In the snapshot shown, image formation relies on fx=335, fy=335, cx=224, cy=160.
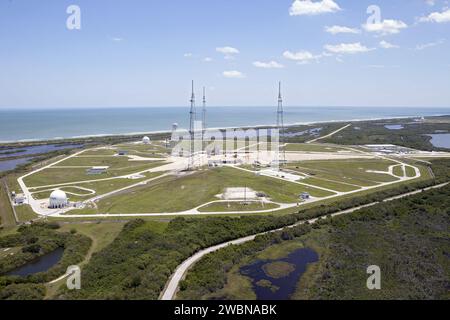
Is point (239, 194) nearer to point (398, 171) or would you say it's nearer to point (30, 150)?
point (398, 171)

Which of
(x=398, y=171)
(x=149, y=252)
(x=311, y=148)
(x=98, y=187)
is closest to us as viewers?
(x=149, y=252)

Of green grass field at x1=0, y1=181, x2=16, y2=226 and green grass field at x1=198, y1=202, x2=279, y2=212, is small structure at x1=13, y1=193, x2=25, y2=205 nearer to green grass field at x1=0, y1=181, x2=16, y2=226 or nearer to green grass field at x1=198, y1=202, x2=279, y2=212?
green grass field at x1=0, y1=181, x2=16, y2=226

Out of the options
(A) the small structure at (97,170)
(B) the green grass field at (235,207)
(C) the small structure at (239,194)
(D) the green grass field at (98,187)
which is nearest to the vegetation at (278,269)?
(B) the green grass field at (235,207)

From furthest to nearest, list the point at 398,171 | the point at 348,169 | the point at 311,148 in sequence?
the point at 311,148, the point at 348,169, the point at 398,171

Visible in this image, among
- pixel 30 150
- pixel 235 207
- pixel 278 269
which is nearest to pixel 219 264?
pixel 278 269

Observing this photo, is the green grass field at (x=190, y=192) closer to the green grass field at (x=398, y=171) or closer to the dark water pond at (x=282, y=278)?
the dark water pond at (x=282, y=278)

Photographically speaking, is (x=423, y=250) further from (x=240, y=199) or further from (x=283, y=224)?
(x=240, y=199)
